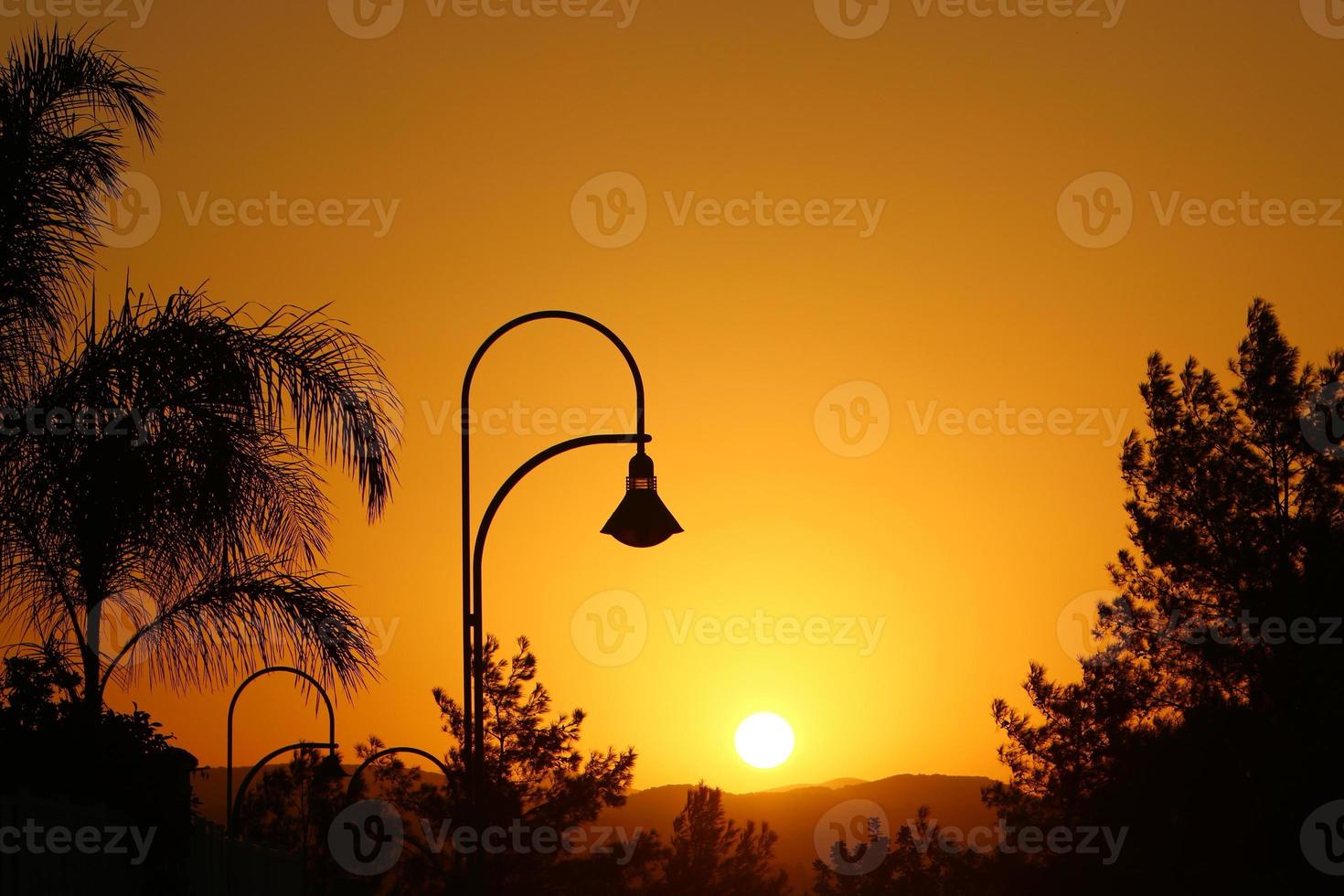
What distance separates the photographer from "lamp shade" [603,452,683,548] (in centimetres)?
1288

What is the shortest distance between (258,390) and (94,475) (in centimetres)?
147

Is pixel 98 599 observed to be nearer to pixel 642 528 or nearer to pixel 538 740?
pixel 642 528

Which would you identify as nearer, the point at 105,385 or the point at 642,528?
the point at 105,385

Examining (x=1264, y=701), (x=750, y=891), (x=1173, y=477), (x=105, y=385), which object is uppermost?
(x=1173, y=477)

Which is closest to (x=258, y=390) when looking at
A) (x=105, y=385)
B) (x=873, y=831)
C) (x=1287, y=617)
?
(x=105, y=385)

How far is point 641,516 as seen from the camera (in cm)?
1298

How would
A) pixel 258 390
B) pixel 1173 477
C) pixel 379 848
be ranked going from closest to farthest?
pixel 258 390 < pixel 1173 477 < pixel 379 848

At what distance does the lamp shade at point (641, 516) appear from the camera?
42.2ft

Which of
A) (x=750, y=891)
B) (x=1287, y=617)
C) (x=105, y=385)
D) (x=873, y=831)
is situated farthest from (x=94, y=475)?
(x=750, y=891)

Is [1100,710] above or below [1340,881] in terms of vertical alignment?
above

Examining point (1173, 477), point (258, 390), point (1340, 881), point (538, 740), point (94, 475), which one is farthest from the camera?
point (538, 740)

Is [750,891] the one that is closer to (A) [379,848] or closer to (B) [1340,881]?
(A) [379,848]

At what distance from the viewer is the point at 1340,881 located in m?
25.7

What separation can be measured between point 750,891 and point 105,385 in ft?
185
